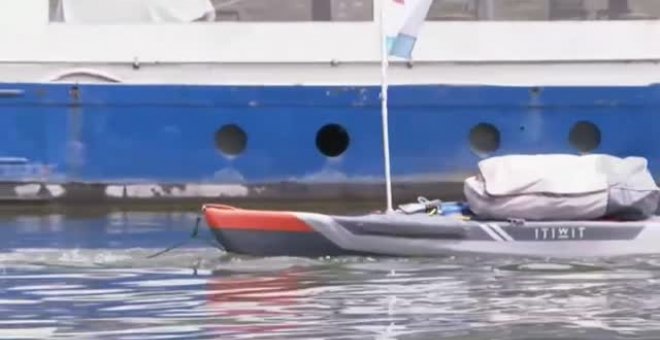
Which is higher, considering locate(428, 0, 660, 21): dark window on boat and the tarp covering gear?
locate(428, 0, 660, 21): dark window on boat

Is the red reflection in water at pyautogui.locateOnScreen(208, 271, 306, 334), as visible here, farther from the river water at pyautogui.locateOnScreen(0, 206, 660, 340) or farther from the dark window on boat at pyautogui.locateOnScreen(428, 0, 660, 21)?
the dark window on boat at pyautogui.locateOnScreen(428, 0, 660, 21)

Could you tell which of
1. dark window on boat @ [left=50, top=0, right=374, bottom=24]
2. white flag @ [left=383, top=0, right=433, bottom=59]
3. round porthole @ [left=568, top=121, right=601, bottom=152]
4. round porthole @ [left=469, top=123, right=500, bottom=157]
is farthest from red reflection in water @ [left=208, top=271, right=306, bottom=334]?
round porthole @ [left=568, top=121, right=601, bottom=152]

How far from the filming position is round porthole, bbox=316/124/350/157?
58.2ft

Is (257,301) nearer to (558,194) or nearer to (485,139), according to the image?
(558,194)

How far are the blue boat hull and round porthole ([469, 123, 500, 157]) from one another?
1 centimetres

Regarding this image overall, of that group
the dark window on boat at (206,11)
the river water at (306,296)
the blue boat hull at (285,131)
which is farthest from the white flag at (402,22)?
the dark window on boat at (206,11)

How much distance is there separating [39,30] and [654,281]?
7045 mm

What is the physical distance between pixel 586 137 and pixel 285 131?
259 cm

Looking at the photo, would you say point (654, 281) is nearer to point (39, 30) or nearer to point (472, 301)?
point (472, 301)

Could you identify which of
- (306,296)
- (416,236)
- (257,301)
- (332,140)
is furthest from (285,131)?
(257,301)

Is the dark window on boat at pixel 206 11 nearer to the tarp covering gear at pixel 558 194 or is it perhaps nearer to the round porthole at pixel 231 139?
the round porthole at pixel 231 139

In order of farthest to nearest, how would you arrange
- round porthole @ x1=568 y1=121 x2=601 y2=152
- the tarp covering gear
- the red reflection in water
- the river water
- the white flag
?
round porthole @ x1=568 y1=121 x2=601 y2=152 < the white flag < the tarp covering gear < the red reflection in water < the river water

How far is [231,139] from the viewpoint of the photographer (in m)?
17.8

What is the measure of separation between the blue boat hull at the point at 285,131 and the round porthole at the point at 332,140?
0.01m
